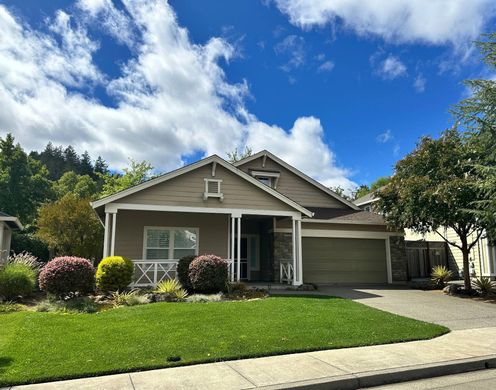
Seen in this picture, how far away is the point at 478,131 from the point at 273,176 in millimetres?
9967

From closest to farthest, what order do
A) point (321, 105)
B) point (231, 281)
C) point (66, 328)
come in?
point (66, 328) < point (231, 281) < point (321, 105)

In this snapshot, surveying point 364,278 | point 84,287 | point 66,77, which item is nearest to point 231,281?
point 84,287

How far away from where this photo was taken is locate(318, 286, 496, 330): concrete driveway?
10.4 m

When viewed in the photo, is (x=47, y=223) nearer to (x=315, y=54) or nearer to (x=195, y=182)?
(x=195, y=182)

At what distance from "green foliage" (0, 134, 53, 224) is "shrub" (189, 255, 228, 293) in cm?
3575

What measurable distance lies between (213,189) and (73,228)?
11.8 meters

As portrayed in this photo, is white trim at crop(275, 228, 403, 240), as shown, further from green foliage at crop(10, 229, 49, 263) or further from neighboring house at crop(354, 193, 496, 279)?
green foliage at crop(10, 229, 49, 263)

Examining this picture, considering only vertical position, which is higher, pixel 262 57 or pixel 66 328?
pixel 262 57

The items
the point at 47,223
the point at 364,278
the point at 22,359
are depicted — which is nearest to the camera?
the point at 22,359

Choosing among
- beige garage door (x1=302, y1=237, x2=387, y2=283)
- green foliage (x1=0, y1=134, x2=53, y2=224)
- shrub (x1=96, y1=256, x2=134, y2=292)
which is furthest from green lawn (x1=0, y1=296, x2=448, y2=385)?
green foliage (x1=0, y1=134, x2=53, y2=224)

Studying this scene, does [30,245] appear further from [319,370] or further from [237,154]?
[319,370]

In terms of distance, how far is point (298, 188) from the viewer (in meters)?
21.7

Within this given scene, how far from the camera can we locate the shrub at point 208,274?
13086 mm

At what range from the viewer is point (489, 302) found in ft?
44.3
